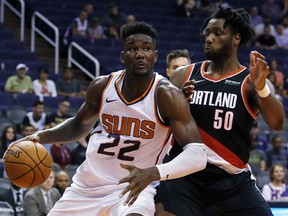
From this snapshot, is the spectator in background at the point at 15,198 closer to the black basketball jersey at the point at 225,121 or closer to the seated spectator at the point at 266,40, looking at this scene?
the black basketball jersey at the point at 225,121

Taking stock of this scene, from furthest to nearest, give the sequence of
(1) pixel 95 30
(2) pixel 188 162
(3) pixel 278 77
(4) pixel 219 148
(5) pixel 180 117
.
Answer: (1) pixel 95 30, (3) pixel 278 77, (4) pixel 219 148, (5) pixel 180 117, (2) pixel 188 162

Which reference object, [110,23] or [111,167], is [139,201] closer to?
[111,167]

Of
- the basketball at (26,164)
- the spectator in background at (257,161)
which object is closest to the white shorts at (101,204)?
the basketball at (26,164)

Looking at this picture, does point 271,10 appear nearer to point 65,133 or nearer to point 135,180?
point 65,133

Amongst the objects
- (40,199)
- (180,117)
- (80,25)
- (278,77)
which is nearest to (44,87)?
(80,25)

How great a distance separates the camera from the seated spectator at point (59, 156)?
10.8m

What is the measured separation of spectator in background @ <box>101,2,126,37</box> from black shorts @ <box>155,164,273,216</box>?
36.4ft

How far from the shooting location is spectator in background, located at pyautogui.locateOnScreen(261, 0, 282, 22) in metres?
18.8

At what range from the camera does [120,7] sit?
1723cm

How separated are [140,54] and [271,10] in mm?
14422

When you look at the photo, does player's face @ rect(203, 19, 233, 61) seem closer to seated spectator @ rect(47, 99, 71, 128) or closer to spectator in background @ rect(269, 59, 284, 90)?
seated spectator @ rect(47, 99, 71, 128)

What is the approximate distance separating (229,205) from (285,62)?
39.1 ft

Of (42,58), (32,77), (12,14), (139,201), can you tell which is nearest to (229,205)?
(139,201)

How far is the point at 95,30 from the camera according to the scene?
15.8m
